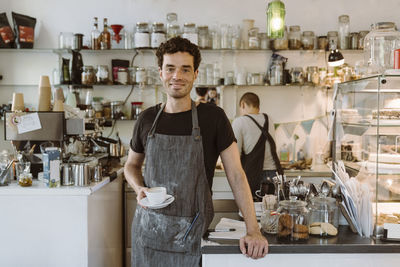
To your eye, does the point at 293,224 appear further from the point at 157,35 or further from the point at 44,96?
the point at 157,35

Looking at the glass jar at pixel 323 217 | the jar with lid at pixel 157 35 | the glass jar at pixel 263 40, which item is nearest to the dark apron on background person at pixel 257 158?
the glass jar at pixel 263 40

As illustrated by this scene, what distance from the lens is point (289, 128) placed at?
16.1ft

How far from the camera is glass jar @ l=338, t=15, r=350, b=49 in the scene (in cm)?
468

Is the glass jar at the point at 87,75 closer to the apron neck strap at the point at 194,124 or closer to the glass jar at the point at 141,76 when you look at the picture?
the glass jar at the point at 141,76

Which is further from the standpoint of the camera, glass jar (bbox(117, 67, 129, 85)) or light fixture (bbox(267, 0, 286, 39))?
glass jar (bbox(117, 67, 129, 85))

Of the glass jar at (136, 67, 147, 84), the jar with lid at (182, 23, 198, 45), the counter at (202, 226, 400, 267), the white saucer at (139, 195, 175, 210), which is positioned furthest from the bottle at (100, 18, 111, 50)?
the counter at (202, 226, 400, 267)

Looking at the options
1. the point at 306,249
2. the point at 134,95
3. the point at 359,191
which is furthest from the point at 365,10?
the point at 306,249

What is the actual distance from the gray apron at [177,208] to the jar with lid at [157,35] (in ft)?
9.07

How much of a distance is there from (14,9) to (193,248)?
4.17m

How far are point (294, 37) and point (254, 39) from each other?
0.49m

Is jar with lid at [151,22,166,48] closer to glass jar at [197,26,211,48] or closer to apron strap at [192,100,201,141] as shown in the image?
glass jar at [197,26,211,48]

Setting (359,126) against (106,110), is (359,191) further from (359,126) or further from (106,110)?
(106,110)

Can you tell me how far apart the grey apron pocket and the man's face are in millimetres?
581

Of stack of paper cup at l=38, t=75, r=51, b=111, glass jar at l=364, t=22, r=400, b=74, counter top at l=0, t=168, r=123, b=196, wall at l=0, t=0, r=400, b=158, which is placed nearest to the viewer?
glass jar at l=364, t=22, r=400, b=74
